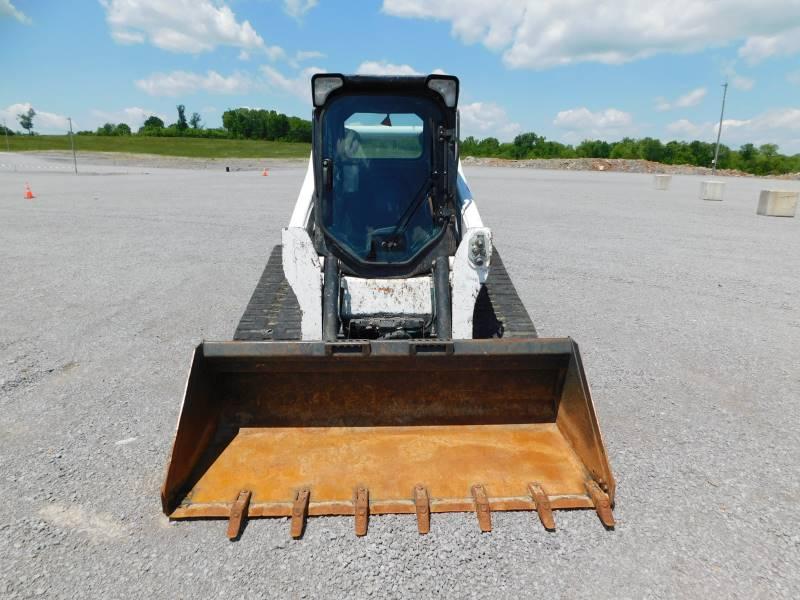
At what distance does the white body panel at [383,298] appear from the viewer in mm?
3971

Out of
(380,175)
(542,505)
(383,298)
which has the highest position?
(380,175)

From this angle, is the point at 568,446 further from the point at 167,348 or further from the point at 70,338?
the point at 70,338

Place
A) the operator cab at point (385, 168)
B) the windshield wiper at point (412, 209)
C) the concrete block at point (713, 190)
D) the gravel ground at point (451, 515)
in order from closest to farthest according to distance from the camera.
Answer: the gravel ground at point (451, 515) → the operator cab at point (385, 168) → the windshield wiper at point (412, 209) → the concrete block at point (713, 190)

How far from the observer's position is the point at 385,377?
3.43 m

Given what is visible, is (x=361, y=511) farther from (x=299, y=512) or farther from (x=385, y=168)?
(x=385, y=168)

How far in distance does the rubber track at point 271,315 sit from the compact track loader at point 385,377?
0.04 m

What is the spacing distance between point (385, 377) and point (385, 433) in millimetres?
354

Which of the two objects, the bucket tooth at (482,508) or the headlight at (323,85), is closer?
the bucket tooth at (482,508)

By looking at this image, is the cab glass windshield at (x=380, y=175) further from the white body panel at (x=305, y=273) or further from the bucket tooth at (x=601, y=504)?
the bucket tooth at (x=601, y=504)

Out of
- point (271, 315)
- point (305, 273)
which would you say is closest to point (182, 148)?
point (271, 315)

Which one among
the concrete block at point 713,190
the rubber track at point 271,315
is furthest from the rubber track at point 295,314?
the concrete block at point 713,190

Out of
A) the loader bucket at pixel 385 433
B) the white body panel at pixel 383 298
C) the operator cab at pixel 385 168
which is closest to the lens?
the loader bucket at pixel 385 433

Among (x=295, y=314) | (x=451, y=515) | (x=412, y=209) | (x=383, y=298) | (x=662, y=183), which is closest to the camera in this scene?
(x=451, y=515)

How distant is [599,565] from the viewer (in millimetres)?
2559
